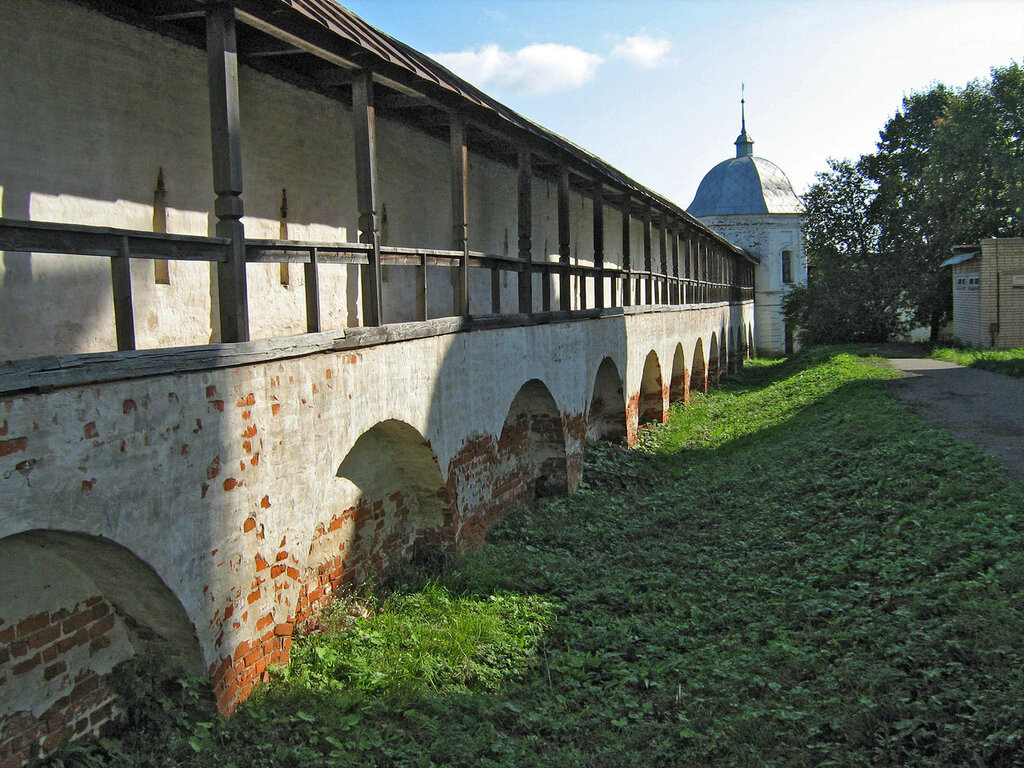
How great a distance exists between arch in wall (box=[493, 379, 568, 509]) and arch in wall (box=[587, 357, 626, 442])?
298 cm

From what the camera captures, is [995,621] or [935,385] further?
[935,385]

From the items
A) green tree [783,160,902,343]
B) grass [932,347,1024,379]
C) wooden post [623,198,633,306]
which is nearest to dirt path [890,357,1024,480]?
grass [932,347,1024,379]

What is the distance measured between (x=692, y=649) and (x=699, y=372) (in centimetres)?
1741

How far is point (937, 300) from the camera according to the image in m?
29.6

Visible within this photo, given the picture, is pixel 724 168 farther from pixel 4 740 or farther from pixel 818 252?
pixel 4 740

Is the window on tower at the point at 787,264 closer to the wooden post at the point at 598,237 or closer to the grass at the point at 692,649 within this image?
the wooden post at the point at 598,237

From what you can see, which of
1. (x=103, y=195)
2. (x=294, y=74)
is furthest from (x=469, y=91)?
(x=103, y=195)

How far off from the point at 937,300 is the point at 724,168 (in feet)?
58.5

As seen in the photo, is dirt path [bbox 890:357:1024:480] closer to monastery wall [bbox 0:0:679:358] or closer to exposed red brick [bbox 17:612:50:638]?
monastery wall [bbox 0:0:679:358]

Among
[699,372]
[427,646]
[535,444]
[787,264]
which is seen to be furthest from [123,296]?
[787,264]

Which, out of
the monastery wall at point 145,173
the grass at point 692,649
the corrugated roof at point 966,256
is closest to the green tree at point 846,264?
the corrugated roof at point 966,256

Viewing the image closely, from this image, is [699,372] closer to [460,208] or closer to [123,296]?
[460,208]

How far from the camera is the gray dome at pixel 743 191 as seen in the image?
142 ft

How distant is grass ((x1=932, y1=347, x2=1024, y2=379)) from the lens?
1771 centimetres
